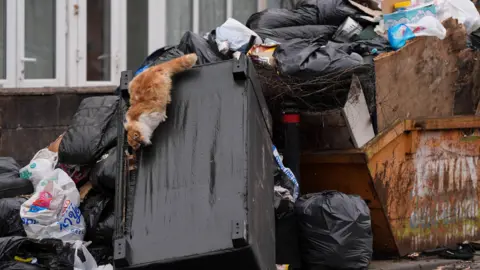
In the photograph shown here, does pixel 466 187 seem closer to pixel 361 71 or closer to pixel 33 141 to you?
pixel 361 71

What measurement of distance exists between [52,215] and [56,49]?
2.49 meters

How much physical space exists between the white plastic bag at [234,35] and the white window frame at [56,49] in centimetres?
167

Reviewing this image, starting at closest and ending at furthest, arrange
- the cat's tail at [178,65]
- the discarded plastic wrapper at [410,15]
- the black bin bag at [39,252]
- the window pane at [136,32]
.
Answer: the cat's tail at [178,65], the black bin bag at [39,252], the discarded plastic wrapper at [410,15], the window pane at [136,32]

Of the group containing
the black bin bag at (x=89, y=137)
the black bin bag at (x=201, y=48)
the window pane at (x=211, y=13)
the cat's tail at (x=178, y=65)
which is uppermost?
the window pane at (x=211, y=13)

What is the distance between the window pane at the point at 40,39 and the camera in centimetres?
698

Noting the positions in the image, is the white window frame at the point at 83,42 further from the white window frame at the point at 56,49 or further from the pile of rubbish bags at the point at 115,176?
the pile of rubbish bags at the point at 115,176

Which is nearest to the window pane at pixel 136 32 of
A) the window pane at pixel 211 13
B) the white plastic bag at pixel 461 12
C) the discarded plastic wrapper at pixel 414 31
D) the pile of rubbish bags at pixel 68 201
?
the window pane at pixel 211 13

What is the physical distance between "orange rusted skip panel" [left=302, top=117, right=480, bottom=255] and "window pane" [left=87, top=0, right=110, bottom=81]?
2389 mm

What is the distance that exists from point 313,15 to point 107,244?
3105mm

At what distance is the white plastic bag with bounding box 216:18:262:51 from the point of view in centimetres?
612

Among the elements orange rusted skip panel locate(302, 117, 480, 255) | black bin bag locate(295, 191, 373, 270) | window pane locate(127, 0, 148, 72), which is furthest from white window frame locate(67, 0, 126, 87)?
black bin bag locate(295, 191, 373, 270)

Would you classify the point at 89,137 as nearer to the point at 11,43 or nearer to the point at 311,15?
the point at 11,43

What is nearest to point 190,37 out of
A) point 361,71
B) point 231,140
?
point 361,71

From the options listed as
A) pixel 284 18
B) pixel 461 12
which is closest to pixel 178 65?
pixel 284 18
